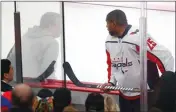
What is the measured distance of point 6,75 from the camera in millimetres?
2689

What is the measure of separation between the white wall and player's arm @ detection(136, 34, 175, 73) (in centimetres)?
7

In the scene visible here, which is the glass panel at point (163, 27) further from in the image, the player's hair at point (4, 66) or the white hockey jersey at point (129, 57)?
the player's hair at point (4, 66)

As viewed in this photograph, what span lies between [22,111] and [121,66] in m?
0.72

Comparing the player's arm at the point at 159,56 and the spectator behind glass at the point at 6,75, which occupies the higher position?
the player's arm at the point at 159,56

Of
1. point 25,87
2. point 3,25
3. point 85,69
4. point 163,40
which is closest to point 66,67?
point 85,69

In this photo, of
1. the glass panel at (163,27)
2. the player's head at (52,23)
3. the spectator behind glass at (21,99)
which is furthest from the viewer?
the player's head at (52,23)

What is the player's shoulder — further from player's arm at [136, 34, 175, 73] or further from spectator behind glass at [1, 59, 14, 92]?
spectator behind glass at [1, 59, 14, 92]

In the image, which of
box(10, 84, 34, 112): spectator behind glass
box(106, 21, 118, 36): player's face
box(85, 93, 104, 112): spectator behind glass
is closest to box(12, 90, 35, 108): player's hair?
box(10, 84, 34, 112): spectator behind glass

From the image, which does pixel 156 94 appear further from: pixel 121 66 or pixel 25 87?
pixel 25 87

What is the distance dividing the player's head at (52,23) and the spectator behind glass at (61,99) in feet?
1.32

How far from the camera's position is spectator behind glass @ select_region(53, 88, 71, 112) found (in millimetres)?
2601

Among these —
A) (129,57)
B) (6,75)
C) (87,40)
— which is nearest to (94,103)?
(129,57)

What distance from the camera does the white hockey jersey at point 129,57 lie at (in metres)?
2.60

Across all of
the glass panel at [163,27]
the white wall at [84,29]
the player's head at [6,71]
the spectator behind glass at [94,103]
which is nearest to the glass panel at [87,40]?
the white wall at [84,29]
